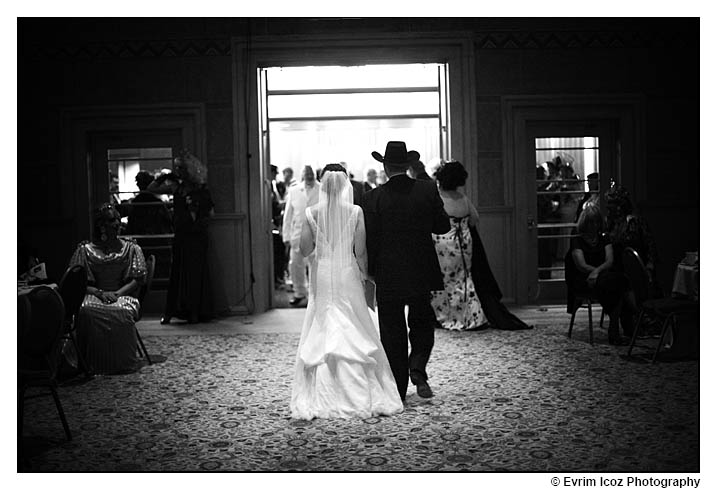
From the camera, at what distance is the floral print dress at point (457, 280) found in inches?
295

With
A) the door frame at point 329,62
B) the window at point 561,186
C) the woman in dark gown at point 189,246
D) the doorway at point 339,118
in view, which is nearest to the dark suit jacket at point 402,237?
the doorway at point 339,118

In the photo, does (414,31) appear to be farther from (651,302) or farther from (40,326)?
(40,326)

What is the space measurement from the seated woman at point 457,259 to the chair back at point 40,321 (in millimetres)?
3894

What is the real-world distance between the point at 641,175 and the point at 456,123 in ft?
6.32

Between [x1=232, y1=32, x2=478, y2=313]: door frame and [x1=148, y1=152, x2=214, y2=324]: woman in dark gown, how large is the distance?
1.88ft

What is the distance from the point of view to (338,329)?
4676 millimetres

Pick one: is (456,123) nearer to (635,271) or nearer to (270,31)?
(270,31)

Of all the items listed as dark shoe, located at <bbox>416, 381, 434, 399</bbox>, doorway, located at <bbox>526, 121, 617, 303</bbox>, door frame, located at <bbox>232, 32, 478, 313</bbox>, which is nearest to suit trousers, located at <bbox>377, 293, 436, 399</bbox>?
dark shoe, located at <bbox>416, 381, 434, 399</bbox>

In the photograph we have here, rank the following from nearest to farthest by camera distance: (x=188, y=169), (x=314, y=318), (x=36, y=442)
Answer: (x=36, y=442) < (x=314, y=318) < (x=188, y=169)

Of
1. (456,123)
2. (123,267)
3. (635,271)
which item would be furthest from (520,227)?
(123,267)

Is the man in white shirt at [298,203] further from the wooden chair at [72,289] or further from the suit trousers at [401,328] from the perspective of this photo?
the suit trousers at [401,328]

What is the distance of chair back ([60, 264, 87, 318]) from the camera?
5.14 m

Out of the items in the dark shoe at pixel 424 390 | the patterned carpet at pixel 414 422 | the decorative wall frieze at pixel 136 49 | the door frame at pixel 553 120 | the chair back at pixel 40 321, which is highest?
the decorative wall frieze at pixel 136 49

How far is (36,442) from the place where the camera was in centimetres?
428
